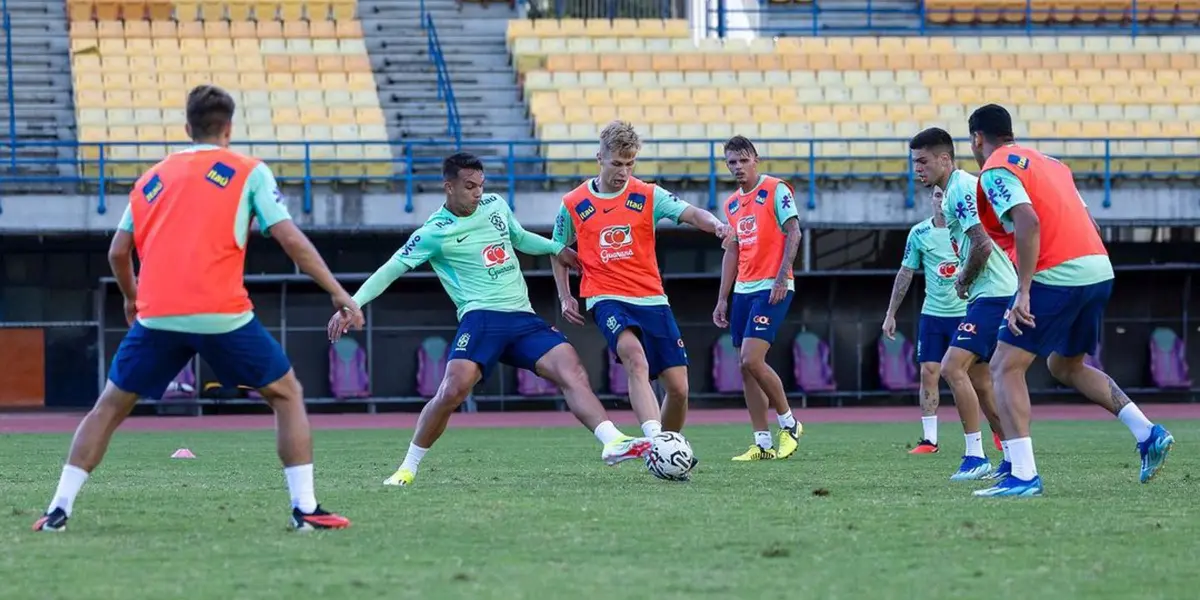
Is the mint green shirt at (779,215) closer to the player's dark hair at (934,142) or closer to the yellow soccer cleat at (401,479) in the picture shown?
the player's dark hair at (934,142)

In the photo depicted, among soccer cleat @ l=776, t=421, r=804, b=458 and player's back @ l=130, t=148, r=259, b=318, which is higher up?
player's back @ l=130, t=148, r=259, b=318

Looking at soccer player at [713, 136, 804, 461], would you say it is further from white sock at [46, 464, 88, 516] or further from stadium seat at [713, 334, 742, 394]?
stadium seat at [713, 334, 742, 394]

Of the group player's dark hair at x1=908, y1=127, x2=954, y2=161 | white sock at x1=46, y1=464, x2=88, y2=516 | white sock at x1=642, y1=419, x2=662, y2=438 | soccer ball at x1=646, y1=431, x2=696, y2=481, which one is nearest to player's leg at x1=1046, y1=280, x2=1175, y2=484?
player's dark hair at x1=908, y1=127, x2=954, y2=161

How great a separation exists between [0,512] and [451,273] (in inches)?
121

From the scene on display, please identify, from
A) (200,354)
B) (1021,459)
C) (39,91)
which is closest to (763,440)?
(1021,459)

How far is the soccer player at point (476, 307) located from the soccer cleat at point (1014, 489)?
229 centimetres

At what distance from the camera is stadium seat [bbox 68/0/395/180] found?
2609 cm

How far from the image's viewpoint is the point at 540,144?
25.1 metres

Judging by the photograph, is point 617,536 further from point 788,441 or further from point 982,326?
point 788,441

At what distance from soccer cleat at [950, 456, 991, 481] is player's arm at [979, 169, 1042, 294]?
204cm

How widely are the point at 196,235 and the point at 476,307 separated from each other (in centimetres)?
326

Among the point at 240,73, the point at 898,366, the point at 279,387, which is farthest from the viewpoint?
the point at 240,73

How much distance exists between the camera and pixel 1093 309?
898 cm

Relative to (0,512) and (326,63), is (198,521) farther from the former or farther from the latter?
(326,63)
